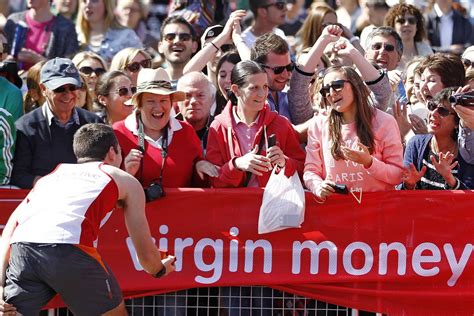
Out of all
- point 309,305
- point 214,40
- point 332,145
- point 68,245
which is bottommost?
point 309,305

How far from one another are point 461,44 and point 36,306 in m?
7.39

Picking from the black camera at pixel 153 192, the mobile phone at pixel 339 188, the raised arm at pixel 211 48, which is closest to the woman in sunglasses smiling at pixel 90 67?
the raised arm at pixel 211 48

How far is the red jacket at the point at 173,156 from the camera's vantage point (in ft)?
27.5

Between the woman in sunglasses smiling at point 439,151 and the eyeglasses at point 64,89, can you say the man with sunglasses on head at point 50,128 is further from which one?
the woman in sunglasses smiling at point 439,151

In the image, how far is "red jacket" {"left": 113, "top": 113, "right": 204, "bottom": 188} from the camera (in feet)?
27.5

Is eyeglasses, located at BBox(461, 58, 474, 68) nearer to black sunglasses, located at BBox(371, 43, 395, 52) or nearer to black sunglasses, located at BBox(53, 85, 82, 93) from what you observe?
black sunglasses, located at BBox(371, 43, 395, 52)

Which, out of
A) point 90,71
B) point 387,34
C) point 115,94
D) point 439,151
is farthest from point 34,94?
point 439,151

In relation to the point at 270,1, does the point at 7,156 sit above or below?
below

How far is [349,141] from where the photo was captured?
8250 millimetres

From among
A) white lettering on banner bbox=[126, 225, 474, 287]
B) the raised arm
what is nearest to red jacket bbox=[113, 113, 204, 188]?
white lettering on banner bbox=[126, 225, 474, 287]

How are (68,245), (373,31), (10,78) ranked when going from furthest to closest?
(373,31)
(10,78)
(68,245)

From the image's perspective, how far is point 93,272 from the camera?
7.47 m

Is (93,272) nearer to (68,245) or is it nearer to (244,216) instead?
(68,245)

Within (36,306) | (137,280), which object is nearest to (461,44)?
(137,280)
